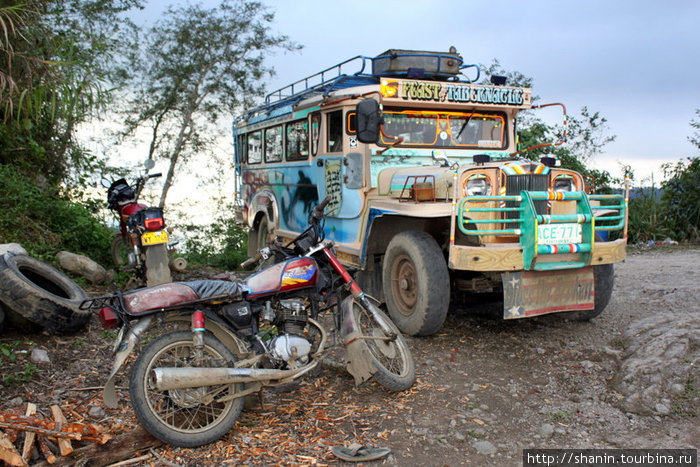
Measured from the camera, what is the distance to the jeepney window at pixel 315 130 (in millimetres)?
7105

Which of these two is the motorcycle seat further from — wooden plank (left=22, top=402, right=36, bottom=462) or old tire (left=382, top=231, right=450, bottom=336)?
old tire (left=382, top=231, right=450, bottom=336)

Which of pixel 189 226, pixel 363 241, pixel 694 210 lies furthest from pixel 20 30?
pixel 694 210

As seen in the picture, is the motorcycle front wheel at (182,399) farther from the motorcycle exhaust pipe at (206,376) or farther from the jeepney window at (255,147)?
the jeepney window at (255,147)

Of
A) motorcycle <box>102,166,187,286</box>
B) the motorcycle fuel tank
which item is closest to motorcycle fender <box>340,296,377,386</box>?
the motorcycle fuel tank

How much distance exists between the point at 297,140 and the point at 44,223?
3354 millimetres

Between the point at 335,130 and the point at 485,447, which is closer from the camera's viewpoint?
the point at 485,447

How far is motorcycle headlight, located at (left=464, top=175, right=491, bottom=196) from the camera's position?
17.1 ft

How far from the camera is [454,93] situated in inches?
251

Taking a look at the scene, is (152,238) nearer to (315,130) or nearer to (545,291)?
(315,130)

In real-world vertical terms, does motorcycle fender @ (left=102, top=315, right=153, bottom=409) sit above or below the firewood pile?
above

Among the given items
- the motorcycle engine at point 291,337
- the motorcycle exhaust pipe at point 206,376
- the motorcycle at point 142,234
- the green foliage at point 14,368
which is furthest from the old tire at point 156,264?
the motorcycle exhaust pipe at point 206,376

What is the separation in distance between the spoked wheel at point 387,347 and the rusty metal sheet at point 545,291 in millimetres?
1003

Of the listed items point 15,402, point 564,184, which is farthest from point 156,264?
point 564,184

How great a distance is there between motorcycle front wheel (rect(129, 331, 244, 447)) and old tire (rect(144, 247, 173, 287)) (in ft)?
10.3
